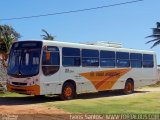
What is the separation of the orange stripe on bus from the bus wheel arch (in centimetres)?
88

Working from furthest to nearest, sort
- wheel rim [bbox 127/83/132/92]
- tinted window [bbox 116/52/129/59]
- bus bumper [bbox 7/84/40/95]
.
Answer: wheel rim [bbox 127/83/132/92] → tinted window [bbox 116/52/129/59] → bus bumper [bbox 7/84/40/95]

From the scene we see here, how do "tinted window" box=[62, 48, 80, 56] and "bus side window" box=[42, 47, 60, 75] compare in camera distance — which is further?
"tinted window" box=[62, 48, 80, 56]

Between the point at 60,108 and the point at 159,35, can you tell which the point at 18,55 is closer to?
the point at 60,108

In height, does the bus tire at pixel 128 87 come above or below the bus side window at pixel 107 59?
below

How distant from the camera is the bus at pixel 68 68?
1972 centimetres

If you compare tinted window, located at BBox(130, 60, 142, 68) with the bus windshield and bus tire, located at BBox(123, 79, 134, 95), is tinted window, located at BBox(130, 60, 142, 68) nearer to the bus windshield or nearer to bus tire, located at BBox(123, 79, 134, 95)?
bus tire, located at BBox(123, 79, 134, 95)

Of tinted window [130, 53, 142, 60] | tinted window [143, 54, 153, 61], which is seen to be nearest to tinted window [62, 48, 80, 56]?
tinted window [130, 53, 142, 60]

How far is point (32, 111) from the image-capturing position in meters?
16.2

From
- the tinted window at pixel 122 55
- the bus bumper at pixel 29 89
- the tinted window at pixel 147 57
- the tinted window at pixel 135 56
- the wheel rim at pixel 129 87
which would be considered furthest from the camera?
the tinted window at pixel 147 57

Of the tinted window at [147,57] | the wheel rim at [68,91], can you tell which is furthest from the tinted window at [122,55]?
the wheel rim at [68,91]

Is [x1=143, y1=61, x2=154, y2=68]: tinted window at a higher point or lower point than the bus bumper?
higher

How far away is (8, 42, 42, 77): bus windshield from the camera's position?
19719 millimetres

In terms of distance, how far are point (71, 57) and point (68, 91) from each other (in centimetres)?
173

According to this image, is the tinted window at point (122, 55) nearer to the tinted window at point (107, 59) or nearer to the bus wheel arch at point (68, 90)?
the tinted window at point (107, 59)
